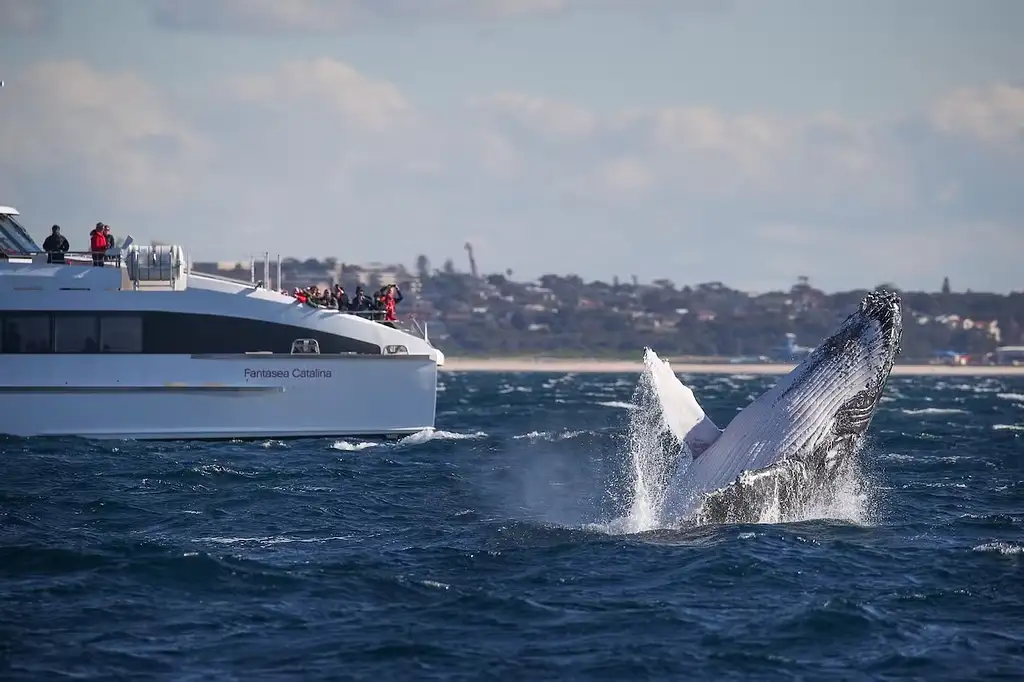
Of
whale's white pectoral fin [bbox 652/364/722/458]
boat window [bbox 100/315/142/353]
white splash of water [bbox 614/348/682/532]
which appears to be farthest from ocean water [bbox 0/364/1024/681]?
boat window [bbox 100/315/142/353]

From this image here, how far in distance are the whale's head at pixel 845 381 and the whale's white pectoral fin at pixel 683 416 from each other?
3.69 feet

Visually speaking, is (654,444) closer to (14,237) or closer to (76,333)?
(76,333)

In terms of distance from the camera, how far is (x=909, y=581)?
54.0 ft

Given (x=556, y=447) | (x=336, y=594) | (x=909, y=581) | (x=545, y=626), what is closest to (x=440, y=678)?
(x=545, y=626)

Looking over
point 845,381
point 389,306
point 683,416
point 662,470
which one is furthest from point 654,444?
point 389,306

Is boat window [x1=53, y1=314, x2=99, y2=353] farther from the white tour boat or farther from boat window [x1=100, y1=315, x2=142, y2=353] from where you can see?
boat window [x1=100, y1=315, x2=142, y2=353]

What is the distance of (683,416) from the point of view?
58.0 ft

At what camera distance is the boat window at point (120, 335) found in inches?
1240

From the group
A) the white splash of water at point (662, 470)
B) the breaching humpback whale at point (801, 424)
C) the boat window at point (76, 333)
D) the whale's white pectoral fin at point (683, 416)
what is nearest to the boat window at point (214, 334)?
the boat window at point (76, 333)

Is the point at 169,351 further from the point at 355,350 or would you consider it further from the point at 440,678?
the point at 440,678

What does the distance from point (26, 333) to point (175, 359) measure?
10.4 feet

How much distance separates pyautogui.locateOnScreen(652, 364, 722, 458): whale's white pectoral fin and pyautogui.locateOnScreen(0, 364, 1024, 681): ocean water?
364 mm

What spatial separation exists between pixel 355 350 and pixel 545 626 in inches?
749

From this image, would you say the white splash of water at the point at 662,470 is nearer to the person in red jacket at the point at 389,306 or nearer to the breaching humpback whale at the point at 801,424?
the breaching humpback whale at the point at 801,424
